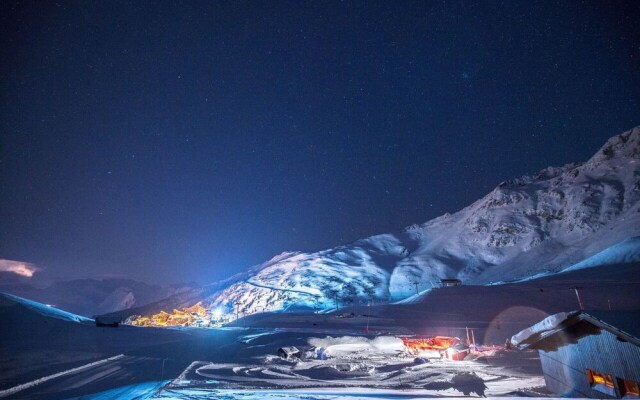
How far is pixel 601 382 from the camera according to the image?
13469 mm

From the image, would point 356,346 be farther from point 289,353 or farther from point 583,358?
point 583,358

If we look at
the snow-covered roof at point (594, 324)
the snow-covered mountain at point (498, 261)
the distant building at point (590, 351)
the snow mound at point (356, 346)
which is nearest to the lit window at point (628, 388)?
the distant building at point (590, 351)

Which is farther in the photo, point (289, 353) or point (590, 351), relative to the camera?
point (289, 353)

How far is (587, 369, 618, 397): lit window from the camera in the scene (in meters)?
12.8

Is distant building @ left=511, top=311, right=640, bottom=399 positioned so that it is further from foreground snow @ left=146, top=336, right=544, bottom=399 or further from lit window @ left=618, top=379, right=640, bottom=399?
foreground snow @ left=146, top=336, right=544, bottom=399

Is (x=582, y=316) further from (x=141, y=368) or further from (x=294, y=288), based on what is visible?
(x=294, y=288)

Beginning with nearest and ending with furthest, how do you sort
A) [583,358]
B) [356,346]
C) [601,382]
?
1. [601,382]
2. [583,358]
3. [356,346]

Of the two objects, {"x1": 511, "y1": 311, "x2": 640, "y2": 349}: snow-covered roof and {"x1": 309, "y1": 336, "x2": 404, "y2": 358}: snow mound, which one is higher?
{"x1": 511, "y1": 311, "x2": 640, "y2": 349}: snow-covered roof

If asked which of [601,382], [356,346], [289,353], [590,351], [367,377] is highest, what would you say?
[590,351]

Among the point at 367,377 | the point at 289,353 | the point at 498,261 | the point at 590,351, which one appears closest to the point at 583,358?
the point at 590,351

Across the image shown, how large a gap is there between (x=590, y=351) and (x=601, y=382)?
117 cm

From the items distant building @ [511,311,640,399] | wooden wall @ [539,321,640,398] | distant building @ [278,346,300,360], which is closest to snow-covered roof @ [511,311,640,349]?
distant building @ [511,311,640,399]

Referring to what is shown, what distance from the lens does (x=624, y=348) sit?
12078 millimetres

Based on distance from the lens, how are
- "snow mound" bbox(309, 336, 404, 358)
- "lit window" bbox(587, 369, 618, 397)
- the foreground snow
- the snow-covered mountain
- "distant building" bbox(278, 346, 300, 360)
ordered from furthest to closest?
the snow-covered mountain
"snow mound" bbox(309, 336, 404, 358)
"distant building" bbox(278, 346, 300, 360)
the foreground snow
"lit window" bbox(587, 369, 618, 397)
